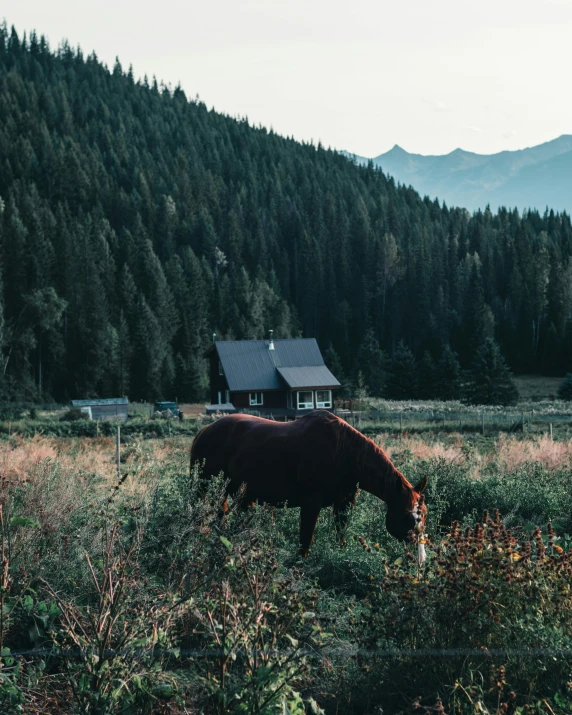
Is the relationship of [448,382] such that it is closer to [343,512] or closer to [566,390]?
[566,390]

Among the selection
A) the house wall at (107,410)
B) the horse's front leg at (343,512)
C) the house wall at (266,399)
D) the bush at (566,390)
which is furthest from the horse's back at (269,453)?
the bush at (566,390)

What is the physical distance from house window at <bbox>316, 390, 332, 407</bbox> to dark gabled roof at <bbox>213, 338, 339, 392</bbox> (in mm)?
931

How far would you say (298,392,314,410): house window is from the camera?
50.9 m

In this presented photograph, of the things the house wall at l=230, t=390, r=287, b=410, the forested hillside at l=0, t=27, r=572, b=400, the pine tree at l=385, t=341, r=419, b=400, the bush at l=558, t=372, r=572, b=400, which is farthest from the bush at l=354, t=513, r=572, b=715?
the forested hillside at l=0, t=27, r=572, b=400

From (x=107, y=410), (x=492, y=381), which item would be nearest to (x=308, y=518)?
(x=107, y=410)

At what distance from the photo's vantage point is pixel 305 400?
168 ft

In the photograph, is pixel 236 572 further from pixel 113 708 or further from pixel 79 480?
pixel 79 480

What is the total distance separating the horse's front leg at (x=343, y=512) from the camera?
8109 millimetres

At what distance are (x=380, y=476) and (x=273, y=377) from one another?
143 ft

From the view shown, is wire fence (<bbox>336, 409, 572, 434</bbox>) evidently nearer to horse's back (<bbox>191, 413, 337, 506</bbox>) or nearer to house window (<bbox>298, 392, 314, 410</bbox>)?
horse's back (<bbox>191, 413, 337, 506</bbox>)

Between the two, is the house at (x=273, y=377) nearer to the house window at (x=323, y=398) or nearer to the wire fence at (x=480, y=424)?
the house window at (x=323, y=398)

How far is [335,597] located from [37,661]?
2.72m

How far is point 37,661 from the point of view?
5199mm

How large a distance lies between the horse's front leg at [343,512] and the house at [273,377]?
40868 mm
